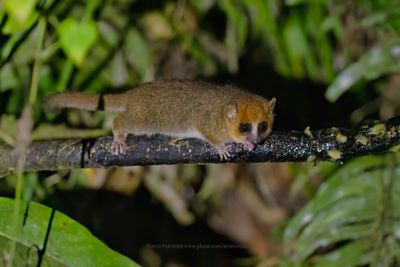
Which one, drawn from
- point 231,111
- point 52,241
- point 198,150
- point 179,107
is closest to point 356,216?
point 231,111

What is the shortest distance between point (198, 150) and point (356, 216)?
106cm

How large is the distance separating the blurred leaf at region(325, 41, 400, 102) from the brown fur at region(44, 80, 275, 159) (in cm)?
32

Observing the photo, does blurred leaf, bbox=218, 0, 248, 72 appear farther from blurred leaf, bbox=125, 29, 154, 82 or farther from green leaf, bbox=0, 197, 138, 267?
green leaf, bbox=0, 197, 138, 267

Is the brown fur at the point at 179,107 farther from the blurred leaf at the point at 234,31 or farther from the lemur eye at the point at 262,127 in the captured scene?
the blurred leaf at the point at 234,31

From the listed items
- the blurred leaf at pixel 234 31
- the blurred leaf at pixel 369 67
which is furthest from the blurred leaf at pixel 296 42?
the blurred leaf at pixel 369 67

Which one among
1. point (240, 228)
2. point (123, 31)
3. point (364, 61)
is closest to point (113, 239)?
point (240, 228)

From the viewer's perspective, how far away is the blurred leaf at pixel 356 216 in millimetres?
2949

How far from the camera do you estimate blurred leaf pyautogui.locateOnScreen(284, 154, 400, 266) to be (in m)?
2.95

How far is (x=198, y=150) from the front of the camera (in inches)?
88.0

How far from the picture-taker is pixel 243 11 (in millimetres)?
3801

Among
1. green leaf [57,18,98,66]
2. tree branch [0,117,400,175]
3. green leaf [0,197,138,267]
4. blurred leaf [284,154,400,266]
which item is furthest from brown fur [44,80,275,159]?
green leaf [0,197,138,267]

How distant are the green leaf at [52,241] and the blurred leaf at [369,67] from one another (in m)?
1.46

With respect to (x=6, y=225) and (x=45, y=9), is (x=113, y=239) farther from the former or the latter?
(x=6, y=225)

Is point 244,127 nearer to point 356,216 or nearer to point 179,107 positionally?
point 179,107
